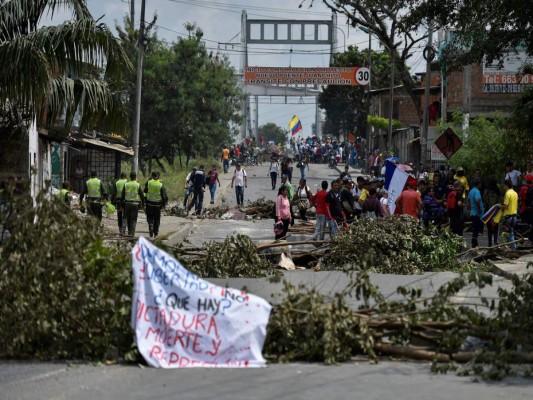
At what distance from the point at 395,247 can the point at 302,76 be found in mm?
57764

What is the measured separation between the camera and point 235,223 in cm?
3338

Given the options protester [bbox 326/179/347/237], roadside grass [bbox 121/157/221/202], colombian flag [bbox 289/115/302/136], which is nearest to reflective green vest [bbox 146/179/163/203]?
protester [bbox 326/179/347/237]

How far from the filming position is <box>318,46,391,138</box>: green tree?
83.2 metres

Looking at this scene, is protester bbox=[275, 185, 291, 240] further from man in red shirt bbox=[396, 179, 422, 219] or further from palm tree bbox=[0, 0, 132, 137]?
palm tree bbox=[0, 0, 132, 137]

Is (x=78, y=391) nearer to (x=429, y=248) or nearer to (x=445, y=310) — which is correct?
(x=445, y=310)

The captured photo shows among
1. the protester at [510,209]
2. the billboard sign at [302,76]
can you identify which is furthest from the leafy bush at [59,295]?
the billboard sign at [302,76]

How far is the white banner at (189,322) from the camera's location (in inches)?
380

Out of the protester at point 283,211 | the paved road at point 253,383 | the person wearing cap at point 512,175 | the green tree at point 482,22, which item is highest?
the green tree at point 482,22

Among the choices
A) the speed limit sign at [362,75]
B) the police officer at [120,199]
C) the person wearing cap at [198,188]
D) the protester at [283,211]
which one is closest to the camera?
the protester at [283,211]

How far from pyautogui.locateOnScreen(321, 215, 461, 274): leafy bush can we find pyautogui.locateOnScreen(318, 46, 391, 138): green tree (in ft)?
195

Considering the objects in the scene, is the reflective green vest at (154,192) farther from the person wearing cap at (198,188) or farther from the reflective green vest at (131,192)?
the person wearing cap at (198,188)

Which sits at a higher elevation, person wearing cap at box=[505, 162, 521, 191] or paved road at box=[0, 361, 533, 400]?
person wearing cap at box=[505, 162, 521, 191]

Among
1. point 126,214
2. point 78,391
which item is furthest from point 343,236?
point 78,391

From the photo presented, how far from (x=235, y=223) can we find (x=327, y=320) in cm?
2353
